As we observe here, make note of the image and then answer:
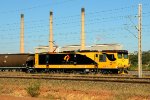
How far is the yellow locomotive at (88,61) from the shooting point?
1677 inches

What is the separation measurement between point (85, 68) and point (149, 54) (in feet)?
146

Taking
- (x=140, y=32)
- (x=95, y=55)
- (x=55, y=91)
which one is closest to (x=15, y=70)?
(x=95, y=55)

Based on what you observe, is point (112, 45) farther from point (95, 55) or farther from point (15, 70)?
point (95, 55)

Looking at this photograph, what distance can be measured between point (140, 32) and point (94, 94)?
21.5 m

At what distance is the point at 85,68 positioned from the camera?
43.6 m

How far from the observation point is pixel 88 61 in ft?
142

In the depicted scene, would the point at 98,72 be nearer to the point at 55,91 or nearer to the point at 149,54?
the point at 55,91

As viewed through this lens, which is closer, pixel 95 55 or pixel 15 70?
pixel 95 55

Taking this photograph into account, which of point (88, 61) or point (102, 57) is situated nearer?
point (102, 57)

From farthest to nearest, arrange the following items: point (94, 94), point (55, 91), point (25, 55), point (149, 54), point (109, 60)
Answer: point (149, 54) < point (25, 55) < point (109, 60) < point (55, 91) < point (94, 94)

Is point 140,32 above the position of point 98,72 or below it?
above

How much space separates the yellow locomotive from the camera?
4259 cm

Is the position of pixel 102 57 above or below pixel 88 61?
above

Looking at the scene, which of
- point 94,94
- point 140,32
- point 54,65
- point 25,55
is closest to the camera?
point 94,94
